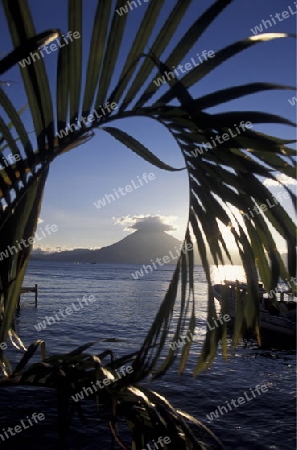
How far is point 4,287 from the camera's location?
4.59ft

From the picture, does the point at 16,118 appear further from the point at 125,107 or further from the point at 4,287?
the point at 4,287

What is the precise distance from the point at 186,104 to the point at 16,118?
0.67 m

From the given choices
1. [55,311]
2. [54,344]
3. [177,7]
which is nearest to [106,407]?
[177,7]
